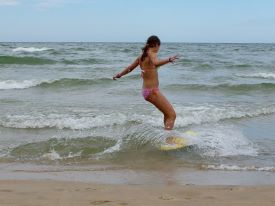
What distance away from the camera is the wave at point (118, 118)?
885 centimetres

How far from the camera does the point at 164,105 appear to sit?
716 cm

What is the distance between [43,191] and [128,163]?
1.98 meters

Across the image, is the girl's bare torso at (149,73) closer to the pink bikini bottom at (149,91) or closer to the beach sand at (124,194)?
the pink bikini bottom at (149,91)

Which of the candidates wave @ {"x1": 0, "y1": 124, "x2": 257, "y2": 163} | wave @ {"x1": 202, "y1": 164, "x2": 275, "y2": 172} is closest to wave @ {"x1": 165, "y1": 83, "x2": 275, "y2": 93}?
wave @ {"x1": 0, "y1": 124, "x2": 257, "y2": 163}

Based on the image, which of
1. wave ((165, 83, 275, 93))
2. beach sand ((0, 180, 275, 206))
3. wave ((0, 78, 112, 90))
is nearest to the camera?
beach sand ((0, 180, 275, 206))

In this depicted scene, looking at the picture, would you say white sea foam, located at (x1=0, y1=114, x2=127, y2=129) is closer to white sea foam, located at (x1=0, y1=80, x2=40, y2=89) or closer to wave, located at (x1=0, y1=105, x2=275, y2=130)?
wave, located at (x1=0, y1=105, x2=275, y2=130)

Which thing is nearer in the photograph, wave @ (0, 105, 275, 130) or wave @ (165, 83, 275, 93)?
wave @ (0, 105, 275, 130)

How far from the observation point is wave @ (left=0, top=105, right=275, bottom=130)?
8852mm

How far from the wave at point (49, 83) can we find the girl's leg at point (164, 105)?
9.70 metres

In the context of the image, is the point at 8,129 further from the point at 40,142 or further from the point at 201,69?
the point at 201,69

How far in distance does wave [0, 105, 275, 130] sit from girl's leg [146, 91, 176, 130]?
1.67 meters

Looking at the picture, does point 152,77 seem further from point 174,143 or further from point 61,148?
point 61,148

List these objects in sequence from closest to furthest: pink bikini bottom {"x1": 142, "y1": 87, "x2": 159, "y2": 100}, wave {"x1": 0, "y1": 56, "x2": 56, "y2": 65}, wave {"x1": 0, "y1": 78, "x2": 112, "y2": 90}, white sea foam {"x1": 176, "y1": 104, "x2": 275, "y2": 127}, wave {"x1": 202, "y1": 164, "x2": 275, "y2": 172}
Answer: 1. wave {"x1": 202, "y1": 164, "x2": 275, "y2": 172}
2. pink bikini bottom {"x1": 142, "y1": 87, "x2": 159, "y2": 100}
3. white sea foam {"x1": 176, "y1": 104, "x2": 275, "y2": 127}
4. wave {"x1": 0, "y1": 78, "x2": 112, "y2": 90}
5. wave {"x1": 0, "y1": 56, "x2": 56, "y2": 65}

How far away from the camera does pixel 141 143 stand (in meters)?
7.21
